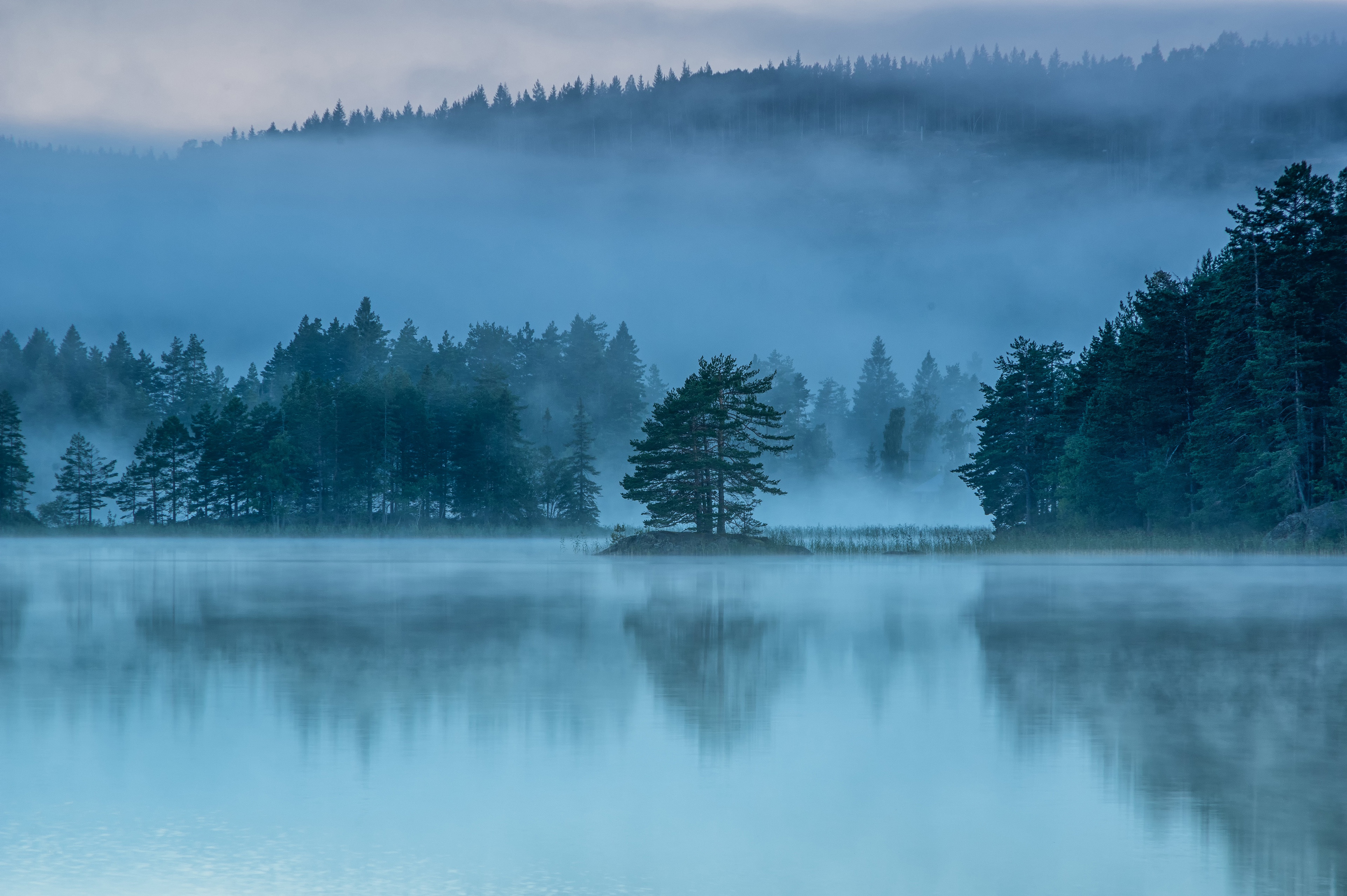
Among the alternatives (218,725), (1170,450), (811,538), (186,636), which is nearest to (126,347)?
(811,538)

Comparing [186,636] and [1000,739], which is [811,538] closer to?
[186,636]

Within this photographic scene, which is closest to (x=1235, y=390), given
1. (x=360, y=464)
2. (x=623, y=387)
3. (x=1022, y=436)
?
(x=1022, y=436)

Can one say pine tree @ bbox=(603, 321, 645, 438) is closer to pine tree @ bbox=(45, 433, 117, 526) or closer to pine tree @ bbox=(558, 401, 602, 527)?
pine tree @ bbox=(558, 401, 602, 527)

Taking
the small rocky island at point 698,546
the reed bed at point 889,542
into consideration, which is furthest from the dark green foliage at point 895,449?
the small rocky island at point 698,546

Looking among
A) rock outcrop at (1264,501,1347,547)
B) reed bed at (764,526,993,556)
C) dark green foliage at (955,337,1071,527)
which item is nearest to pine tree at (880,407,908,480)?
dark green foliage at (955,337,1071,527)

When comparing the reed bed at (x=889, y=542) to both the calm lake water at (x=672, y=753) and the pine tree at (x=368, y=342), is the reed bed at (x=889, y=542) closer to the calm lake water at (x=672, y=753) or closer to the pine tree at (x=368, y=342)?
the calm lake water at (x=672, y=753)

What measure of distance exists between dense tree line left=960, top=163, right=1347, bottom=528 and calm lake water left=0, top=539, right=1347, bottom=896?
35.2 m

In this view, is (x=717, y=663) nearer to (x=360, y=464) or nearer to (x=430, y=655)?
(x=430, y=655)

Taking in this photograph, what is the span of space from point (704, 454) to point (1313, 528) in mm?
27806

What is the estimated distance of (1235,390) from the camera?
66875mm

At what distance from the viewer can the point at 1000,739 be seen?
15.2m

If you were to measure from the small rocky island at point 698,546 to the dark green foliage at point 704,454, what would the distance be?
0.60 metres

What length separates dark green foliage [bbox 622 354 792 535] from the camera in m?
68.1

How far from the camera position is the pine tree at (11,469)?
109 m
